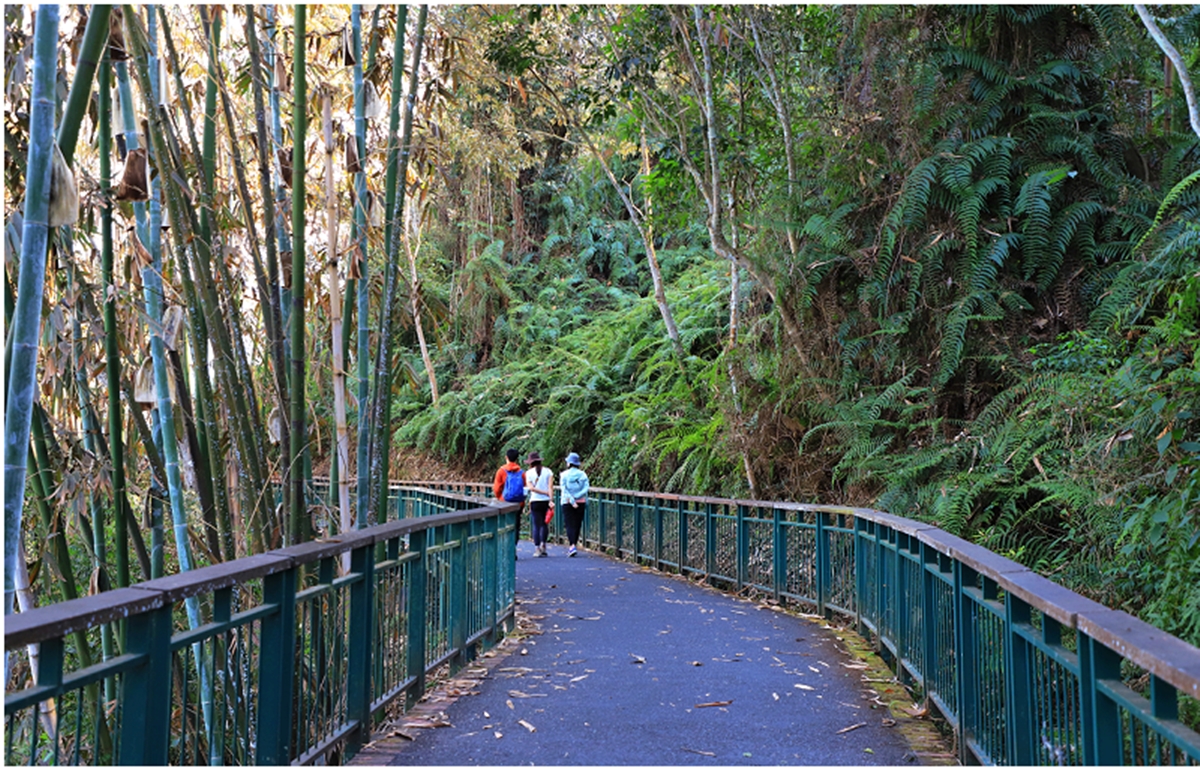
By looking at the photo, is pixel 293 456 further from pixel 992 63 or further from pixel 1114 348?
pixel 992 63

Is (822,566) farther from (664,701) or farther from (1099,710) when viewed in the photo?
(1099,710)

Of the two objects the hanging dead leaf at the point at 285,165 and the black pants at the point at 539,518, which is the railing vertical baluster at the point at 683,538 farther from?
the hanging dead leaf at the point at 285,165

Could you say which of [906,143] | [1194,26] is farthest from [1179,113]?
[906,143]

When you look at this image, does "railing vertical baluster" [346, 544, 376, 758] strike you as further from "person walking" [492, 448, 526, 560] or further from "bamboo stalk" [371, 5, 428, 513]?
"person walking" [492, 448, 526, 560]

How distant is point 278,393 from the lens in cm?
484

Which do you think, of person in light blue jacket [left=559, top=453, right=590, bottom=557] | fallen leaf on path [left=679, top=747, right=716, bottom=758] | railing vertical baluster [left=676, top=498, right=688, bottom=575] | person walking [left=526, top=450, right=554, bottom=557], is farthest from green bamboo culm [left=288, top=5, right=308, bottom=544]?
A: person in light blue jacket [left=559, top=453, right=590, bottom=557]

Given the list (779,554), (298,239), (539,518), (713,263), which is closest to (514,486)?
(539,518)

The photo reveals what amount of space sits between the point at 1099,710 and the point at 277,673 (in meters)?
2.77

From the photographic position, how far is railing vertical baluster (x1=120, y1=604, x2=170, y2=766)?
276 cm

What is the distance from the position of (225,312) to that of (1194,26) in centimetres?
846

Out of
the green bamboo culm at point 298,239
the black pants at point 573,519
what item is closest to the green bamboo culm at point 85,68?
the green bamboo culm at point 298,239

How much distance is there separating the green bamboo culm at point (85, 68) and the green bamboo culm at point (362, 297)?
7.29 feet

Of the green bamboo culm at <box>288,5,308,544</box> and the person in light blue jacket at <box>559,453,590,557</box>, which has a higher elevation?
the green bamboo culm at <box>288,5,308,544</box>

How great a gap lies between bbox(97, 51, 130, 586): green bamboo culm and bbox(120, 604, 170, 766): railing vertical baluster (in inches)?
54.2
